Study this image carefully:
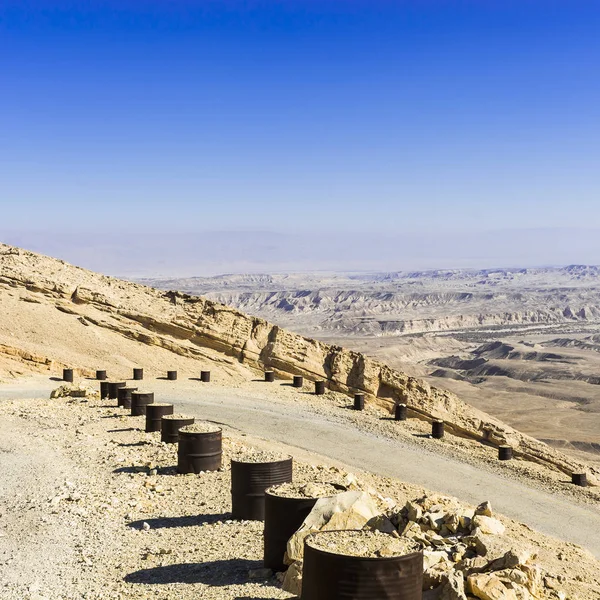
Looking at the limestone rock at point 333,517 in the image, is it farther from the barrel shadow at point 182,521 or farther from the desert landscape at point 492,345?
the desert landscape at point 492,345

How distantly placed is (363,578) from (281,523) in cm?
265

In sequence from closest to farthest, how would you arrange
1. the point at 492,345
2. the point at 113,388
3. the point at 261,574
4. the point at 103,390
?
the point at 261,574 → the point at 113,388 → the point at 103,390 → the point at 492,345

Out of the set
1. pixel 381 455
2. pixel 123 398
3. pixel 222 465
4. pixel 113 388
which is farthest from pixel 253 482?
pixel 113 388

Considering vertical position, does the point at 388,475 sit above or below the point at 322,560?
below

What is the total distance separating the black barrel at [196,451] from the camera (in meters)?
14.2

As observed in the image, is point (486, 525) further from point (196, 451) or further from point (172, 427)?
point (172, 427)

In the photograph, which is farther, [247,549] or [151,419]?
[151,419]

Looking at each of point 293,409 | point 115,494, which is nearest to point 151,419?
point 115,494

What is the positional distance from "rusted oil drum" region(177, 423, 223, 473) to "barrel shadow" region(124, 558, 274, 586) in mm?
4782

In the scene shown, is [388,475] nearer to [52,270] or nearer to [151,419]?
[151,419]

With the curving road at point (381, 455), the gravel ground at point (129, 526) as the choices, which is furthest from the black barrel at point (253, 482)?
the curving road at point (381, 455)

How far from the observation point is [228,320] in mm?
33781

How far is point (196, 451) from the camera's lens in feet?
46.8

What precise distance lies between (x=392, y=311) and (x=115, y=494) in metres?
168
